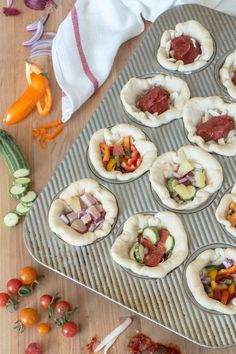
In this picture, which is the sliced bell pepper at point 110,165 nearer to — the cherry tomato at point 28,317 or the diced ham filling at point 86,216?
the diced ham filling at point 86,216

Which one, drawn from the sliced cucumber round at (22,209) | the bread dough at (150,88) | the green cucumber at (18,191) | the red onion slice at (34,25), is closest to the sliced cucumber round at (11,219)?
the sliced cucumber round at (22,209)

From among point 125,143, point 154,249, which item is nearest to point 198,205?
point 154,249

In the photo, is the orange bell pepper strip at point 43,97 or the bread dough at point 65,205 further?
the orange bell pepper strip at point 43,97

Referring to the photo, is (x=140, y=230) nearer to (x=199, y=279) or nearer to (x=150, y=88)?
(x=199, y=279)

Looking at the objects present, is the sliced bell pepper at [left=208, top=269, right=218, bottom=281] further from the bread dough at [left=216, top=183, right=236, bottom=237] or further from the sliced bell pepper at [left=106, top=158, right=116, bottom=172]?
the sliced bell pepper at [left=106, top=158, right=116, bottom=172]

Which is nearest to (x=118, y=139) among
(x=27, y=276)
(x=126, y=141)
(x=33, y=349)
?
(x=126, y=141)
